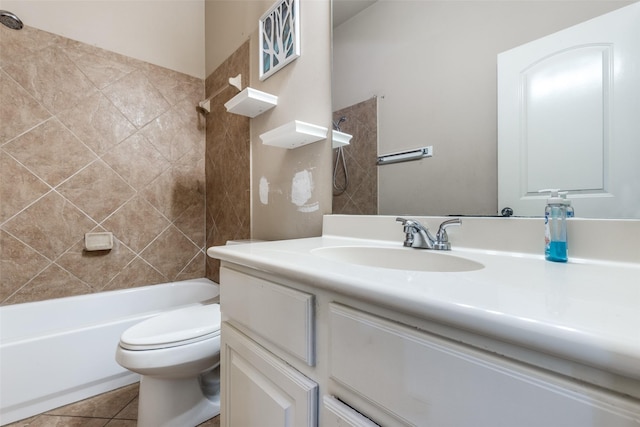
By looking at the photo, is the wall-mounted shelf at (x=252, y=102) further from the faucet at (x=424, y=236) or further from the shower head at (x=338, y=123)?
the faucet at (x=424, y=236)

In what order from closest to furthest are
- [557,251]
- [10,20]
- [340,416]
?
[340,416] < [557,251] < [10,20]

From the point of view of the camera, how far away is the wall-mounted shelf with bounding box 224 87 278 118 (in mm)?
1321

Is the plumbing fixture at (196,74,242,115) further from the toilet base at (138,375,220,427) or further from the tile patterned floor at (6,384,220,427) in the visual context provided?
the tile patterned floor at (6,384,220,427)

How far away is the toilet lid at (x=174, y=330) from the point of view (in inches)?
40.4

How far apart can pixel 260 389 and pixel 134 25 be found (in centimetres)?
243

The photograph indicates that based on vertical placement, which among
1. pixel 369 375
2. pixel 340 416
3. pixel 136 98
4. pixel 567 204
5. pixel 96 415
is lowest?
pixel 96 415

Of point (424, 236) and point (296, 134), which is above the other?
point (296, 134)

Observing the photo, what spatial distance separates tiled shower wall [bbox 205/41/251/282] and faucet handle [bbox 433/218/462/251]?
117 centimetres

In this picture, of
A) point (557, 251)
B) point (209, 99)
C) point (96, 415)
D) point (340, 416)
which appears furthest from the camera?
point (209, 99)

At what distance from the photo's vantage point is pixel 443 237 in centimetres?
79

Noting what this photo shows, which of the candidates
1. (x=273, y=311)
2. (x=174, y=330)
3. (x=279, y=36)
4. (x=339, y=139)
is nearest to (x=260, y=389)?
(x=273, y=311)

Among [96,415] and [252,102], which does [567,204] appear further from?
[96,415]

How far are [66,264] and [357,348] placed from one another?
2.02m

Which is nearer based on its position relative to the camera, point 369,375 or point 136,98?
point 369,375
